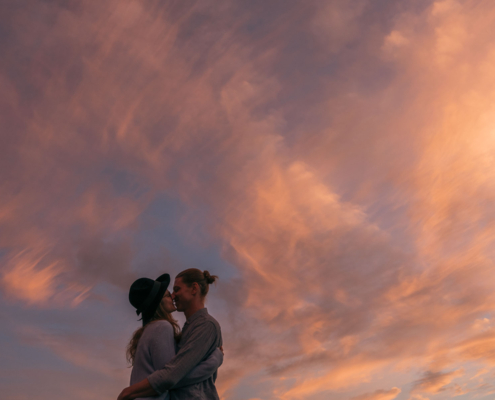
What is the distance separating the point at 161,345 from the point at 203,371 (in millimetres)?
811

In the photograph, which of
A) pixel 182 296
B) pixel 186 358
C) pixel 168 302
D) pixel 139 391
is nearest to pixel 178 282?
pixel 182 296

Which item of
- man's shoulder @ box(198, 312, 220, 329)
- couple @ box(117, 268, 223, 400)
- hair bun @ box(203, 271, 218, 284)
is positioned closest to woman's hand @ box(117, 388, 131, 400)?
couple @ box(117, 268, 223, 400)

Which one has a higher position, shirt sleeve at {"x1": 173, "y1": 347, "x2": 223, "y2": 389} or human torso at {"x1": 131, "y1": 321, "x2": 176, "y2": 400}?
human torso at {"x1": 131, "y1": 321, "x2": 176, "y2": 400}

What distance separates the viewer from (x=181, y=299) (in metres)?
7.78

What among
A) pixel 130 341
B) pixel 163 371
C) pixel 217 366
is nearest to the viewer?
pixel 163 371

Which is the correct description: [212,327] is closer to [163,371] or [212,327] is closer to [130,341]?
[163,371]

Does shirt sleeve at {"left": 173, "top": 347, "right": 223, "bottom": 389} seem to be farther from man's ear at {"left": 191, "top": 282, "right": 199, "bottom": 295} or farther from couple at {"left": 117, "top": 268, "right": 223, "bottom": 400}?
man's ear at {"left": 191, "top": 282, "right": 199, "bottom": 295}

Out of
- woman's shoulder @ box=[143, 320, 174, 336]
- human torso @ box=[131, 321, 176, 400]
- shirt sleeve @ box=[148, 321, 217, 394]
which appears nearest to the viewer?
shirt sleeve @ box=[148, 321, 217, 394]

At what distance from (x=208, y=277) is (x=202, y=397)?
2164 millimetres

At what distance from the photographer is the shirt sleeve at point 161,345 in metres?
6.91

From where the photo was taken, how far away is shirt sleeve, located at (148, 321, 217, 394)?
21.1ft

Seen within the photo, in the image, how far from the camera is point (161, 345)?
6.99 m

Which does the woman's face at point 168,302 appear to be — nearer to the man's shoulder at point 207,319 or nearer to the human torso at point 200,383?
the human torso at point 200,383

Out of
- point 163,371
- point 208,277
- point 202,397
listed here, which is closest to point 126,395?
point 163,371
